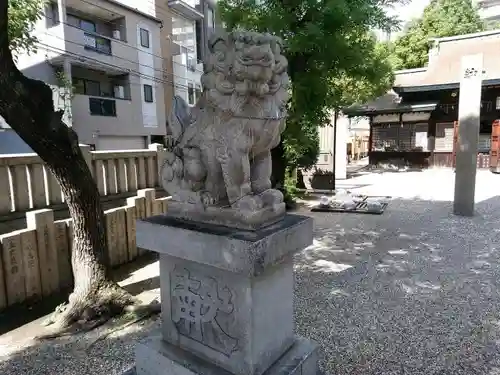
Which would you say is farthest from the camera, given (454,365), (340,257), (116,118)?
(116,118)

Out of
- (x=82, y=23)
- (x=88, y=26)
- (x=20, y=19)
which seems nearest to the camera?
(x=20, y=19)

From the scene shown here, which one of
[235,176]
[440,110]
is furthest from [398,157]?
[235,176]

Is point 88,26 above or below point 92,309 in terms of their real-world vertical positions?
above

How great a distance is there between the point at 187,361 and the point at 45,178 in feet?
11.6

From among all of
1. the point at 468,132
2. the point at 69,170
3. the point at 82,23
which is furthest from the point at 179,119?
the point at 82,23

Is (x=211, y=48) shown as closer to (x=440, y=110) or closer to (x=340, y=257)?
(x=340, y=257)

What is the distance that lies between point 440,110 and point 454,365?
15.2 m

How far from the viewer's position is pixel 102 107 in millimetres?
12625

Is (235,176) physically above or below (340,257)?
above

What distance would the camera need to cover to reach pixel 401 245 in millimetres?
5184

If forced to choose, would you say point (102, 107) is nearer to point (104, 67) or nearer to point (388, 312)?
point (104, 67)

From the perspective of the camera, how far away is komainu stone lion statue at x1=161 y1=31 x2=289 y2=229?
1.68 metres

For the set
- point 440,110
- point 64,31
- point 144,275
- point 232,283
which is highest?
point 64,31

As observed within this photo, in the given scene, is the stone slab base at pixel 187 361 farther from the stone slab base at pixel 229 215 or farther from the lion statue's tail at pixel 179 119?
the lion statue's tail at pixel 179 119
